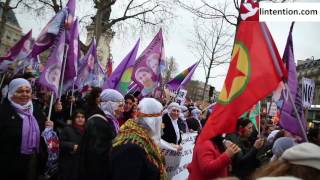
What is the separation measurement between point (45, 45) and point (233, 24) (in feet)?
37.4

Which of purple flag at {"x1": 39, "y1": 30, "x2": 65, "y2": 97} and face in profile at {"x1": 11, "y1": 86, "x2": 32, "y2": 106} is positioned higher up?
purple flag at {"x1": 39, "y1": 30, "x2": 65, "y2": 97}

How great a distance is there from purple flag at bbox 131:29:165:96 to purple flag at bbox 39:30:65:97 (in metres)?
2.89

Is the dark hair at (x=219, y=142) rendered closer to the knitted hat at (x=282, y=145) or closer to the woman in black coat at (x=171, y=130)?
the knitted hat at (x=282, y=145)

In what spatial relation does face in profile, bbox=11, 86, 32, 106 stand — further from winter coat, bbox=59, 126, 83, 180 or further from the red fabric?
the red fabric

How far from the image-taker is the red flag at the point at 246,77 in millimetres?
3908

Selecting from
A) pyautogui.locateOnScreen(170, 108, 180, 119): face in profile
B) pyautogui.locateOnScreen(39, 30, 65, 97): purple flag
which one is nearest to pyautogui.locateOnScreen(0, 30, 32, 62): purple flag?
pyautogui.locateOnScreen(39, 30, 65, 97): purple flag

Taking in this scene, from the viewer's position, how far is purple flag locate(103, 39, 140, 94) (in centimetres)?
866

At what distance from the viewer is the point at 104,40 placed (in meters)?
20.6

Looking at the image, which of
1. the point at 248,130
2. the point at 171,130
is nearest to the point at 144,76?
the point at 171,130

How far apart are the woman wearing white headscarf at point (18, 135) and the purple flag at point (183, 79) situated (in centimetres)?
681

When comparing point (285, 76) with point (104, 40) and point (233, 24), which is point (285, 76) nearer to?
point (233, 24)

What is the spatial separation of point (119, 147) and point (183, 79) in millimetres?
8280

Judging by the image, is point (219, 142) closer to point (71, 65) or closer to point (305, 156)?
point (305, 156)

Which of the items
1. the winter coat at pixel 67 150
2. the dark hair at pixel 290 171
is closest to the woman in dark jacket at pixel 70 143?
the winter coat at pixel 67 150
